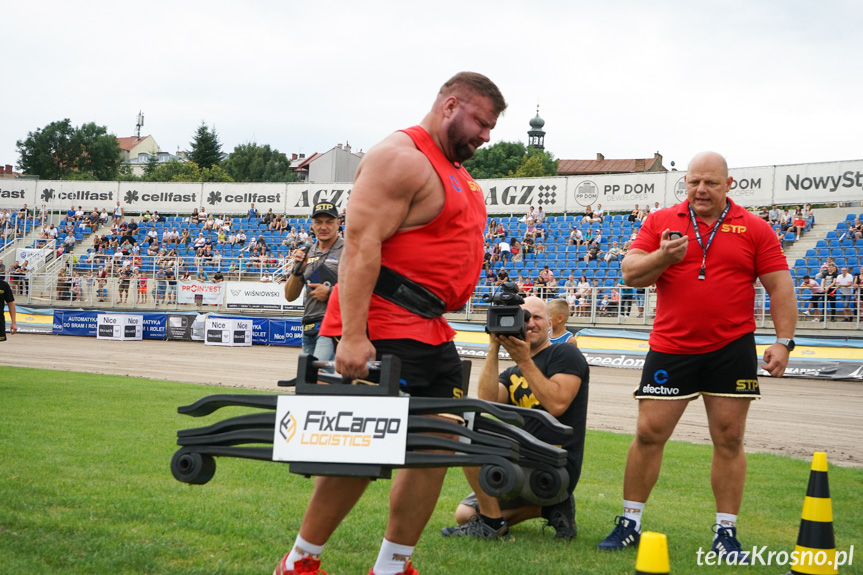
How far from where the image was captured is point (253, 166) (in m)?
96.8

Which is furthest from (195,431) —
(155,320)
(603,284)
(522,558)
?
(155,320)

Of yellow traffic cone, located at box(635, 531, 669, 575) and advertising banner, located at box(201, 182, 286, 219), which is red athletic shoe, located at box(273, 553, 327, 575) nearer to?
yellow traffic cone, located at box(635, 531, 669, 575)

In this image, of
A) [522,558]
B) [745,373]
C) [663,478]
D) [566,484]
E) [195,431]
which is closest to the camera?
[566,484]

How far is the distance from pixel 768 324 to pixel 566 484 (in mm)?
21989

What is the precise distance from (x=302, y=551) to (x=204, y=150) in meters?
97.6

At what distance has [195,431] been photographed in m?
3.11

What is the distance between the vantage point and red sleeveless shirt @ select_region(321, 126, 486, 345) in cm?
334

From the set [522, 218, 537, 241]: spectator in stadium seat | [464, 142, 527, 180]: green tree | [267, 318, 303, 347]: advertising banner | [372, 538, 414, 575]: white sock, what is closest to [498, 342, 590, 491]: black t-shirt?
[372, 538, 414, 575]: white sock

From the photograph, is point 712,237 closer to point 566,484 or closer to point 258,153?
point 566,484

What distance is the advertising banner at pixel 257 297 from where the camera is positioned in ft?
104

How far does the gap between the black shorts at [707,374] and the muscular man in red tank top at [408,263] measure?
64.2 inches

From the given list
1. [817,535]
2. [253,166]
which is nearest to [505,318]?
[817,535]

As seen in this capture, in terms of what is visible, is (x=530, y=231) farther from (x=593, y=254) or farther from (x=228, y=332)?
(x=228, y=332)

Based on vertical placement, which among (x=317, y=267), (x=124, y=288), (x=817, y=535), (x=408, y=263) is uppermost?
(x=317, y=267)
